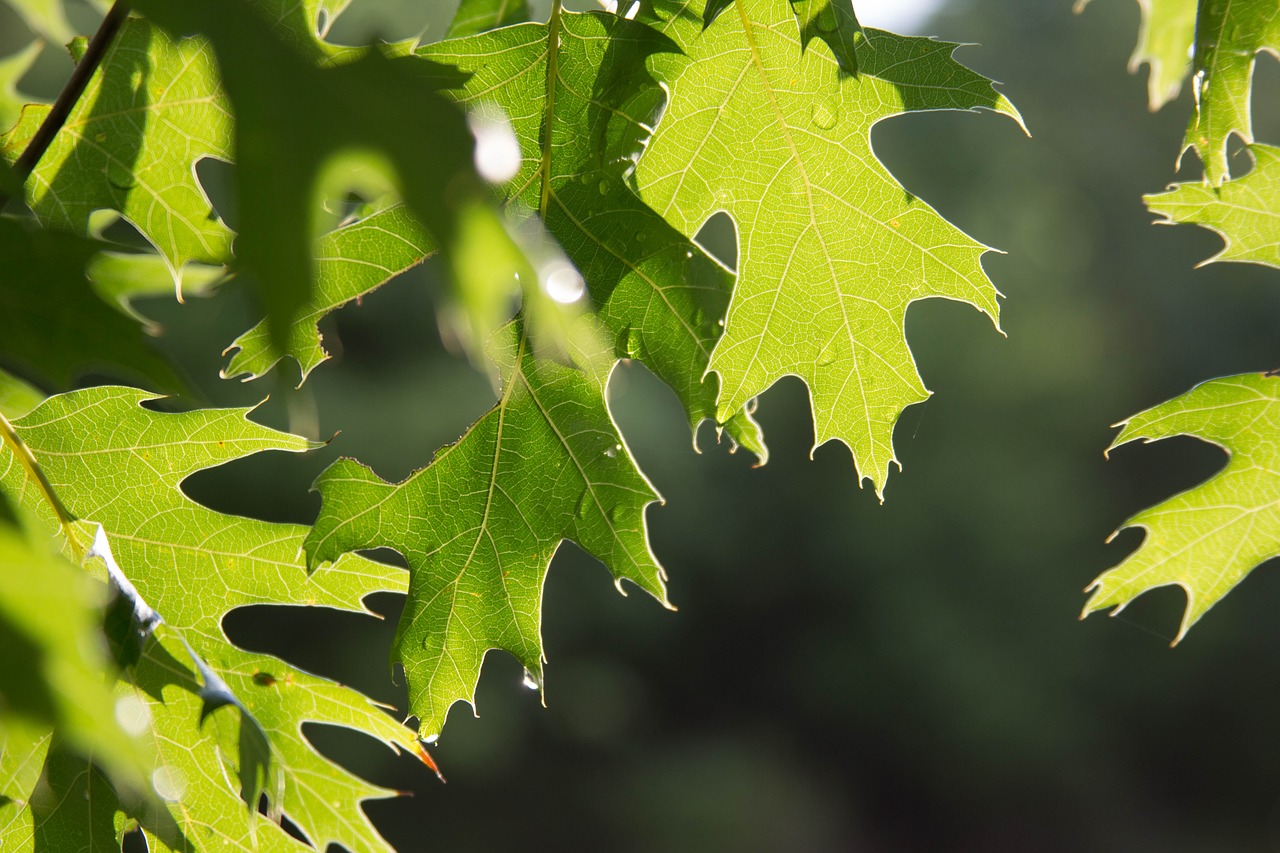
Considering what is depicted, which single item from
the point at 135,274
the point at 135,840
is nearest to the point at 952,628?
the point at 135,840

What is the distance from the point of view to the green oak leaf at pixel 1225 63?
87 centimetres

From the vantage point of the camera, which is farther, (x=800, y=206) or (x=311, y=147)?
(x=800, y=206)

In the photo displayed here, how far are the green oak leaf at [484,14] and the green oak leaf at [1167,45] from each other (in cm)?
65

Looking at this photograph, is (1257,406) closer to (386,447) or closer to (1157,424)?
(1157,424)

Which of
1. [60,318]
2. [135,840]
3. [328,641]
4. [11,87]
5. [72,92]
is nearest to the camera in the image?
[60,318]

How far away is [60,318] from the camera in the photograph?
52cm

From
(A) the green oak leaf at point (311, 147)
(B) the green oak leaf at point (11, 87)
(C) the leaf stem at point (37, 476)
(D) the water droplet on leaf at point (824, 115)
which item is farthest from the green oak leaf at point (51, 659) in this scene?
(B) the green oak leaf at point (11, 87)

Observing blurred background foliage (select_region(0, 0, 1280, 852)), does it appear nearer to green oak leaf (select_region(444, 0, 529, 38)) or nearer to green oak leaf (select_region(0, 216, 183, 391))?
green oak leaf (select_region(444, 0, 529, 38))

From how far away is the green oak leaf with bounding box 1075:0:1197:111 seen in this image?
0.89 meters

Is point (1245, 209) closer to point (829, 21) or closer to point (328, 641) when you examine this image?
point (829, 21)

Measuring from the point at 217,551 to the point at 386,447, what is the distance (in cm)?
1026

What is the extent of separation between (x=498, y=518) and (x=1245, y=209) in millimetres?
960

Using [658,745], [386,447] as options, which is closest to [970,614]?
[658,745]

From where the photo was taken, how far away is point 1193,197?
3.62 ft
